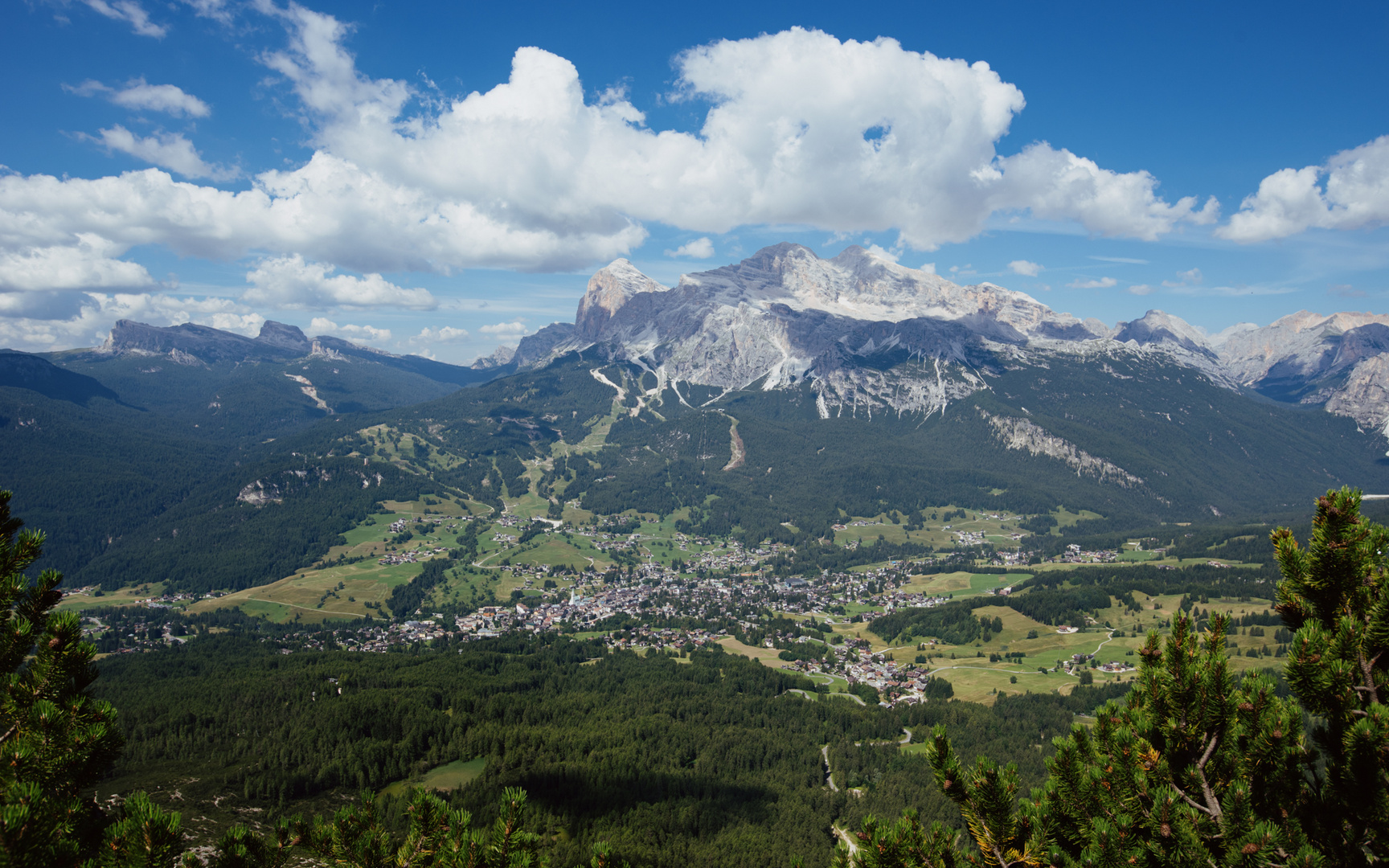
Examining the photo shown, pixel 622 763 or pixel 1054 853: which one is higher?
pixel 1054 853

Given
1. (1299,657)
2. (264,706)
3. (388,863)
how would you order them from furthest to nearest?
(264,706) < (388,863) < (1299,657)

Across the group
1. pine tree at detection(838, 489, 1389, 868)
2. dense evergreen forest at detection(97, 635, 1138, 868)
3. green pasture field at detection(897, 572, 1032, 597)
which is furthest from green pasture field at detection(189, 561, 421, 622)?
pine tree at detection(838, 489, 1389, 868)

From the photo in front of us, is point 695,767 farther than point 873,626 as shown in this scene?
No

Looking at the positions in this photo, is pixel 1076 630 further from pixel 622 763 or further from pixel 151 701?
pixel 151 701

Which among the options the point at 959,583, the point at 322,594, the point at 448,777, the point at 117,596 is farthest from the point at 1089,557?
the point at 117,596

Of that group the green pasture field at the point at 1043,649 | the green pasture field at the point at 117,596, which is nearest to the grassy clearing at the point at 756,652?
the green pasture field at the point at 1043,649

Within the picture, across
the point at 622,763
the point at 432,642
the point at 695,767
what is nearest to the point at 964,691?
the point at 695,767

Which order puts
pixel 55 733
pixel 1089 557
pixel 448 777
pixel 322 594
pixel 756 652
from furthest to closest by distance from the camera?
pixel 1089 557
pixel 322 594
pixel 756 652
pixel 448 777
pixel 55 733

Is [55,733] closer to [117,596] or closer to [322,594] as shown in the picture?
[322,594]

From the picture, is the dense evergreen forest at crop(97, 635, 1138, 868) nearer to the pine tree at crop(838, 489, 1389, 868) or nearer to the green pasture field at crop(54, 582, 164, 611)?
the pine tree at crop(838, 489, 1389, 868)
